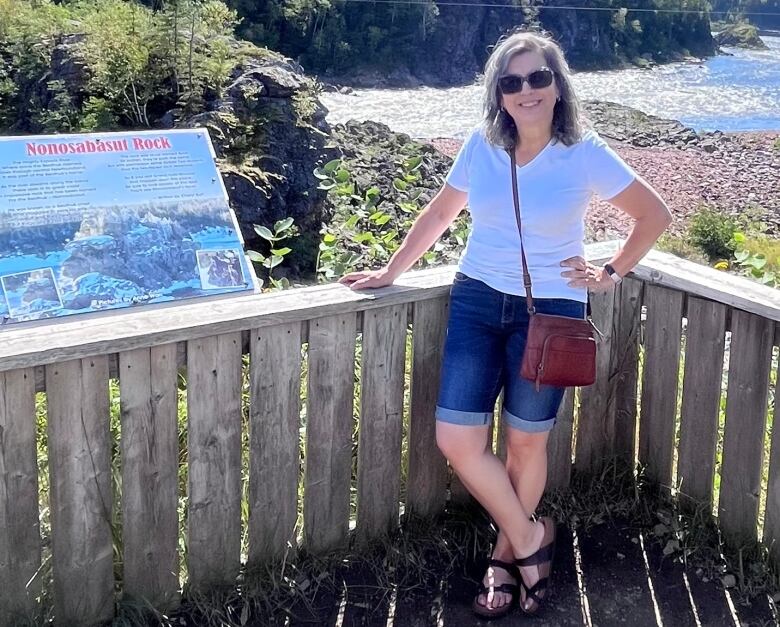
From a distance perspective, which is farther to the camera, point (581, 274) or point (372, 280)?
point (372, 280)

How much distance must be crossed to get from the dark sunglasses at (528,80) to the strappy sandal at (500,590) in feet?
4.55

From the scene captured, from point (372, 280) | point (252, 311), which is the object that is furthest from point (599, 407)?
point (252, 311)

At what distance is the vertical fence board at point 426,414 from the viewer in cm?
310

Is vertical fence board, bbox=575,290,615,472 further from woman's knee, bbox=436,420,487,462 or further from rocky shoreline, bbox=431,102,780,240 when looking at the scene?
rocky shoreline, bbox=431,102,780,240

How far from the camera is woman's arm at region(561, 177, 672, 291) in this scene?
2746 millimetres

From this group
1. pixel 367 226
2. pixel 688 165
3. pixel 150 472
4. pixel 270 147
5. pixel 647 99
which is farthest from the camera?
pixel 647 99

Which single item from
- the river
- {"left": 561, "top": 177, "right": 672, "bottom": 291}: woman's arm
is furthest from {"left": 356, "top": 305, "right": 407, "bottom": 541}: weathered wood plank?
the river

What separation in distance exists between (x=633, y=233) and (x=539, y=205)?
0.31 metres

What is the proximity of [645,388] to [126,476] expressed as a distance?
175 cm

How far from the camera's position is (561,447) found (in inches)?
136

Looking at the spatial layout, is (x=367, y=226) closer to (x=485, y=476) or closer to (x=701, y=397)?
(x=701, y=397)

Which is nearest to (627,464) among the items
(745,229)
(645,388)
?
(645,388)

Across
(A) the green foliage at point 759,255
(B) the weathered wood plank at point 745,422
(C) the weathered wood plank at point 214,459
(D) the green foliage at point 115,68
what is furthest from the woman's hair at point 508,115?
(D) the green foliage at point 115,68

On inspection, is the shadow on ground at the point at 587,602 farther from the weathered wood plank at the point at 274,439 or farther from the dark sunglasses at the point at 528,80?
the dark sunglasses at the point at 528,80
